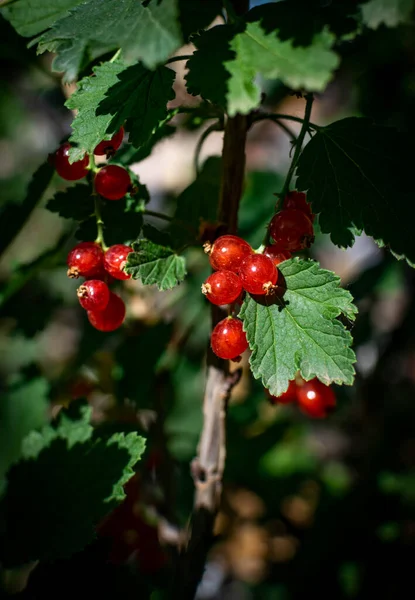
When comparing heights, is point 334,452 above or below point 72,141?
below

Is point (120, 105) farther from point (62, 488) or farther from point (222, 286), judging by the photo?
point (62, 488)

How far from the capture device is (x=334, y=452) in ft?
9.63

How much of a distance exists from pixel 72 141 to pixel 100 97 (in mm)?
88

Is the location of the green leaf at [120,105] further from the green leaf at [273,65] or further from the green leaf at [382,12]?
the green leaf at [382,12]

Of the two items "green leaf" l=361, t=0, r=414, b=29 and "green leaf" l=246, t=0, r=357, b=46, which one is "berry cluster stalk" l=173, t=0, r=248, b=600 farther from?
"green leaf" l=361, t=0, r=414, b=29

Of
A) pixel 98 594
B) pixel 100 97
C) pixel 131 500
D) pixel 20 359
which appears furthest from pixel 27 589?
pixel 20 359

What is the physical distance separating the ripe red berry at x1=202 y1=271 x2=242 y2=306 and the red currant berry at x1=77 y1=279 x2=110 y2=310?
207 millimetres

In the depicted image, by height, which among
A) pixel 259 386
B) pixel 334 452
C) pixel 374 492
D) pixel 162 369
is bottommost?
pixel 334 452

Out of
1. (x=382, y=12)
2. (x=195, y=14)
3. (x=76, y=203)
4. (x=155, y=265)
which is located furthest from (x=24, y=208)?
(x=382, y=12)

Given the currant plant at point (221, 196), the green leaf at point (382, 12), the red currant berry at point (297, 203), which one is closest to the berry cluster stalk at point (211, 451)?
the currant plant at point (221, 196)

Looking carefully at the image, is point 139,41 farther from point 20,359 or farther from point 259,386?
point 20,359

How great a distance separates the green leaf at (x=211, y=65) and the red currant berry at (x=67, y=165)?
267 mm

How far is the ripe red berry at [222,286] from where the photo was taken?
87 centimetres

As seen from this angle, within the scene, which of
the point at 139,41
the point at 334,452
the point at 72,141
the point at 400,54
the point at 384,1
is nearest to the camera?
the point at 139,41
